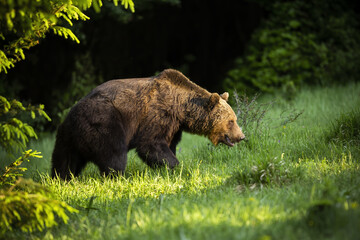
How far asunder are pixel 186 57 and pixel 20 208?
13.5 m

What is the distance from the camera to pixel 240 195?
404 cm

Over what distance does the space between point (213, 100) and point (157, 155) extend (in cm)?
126

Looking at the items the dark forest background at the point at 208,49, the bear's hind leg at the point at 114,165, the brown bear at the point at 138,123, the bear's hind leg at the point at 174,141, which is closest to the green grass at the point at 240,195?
the bear's hind leg at the point at 114,165

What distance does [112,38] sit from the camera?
568 inches

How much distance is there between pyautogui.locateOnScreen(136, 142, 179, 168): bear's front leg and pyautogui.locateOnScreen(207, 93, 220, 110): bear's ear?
101 cm

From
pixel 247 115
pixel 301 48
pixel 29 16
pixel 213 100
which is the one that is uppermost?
pixel 29 16

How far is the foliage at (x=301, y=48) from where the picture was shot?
11828mm

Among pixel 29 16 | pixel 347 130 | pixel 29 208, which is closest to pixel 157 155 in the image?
pixel 29 208

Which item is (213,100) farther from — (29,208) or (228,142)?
(29,208)

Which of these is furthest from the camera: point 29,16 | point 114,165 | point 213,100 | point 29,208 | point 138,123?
point 213,100

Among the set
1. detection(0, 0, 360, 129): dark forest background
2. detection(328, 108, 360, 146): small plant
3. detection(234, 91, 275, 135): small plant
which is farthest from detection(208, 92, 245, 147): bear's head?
detection(0, 0, 360, 129): dark forest background

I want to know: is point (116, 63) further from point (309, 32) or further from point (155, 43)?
point (309, 32)

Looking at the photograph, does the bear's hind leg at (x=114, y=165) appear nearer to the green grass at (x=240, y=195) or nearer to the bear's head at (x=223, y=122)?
the green grass at (x=240, y=195)

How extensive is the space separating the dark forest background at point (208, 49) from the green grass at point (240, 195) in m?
4.67
